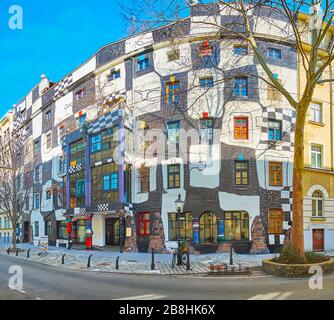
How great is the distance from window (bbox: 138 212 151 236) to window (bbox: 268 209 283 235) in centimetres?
823

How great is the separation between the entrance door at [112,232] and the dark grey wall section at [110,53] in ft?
42.5

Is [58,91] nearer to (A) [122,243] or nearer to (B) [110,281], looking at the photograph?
(A) [122,243]

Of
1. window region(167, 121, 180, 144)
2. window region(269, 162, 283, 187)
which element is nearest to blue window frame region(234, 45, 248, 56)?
window region(167, 121, 180, 144)

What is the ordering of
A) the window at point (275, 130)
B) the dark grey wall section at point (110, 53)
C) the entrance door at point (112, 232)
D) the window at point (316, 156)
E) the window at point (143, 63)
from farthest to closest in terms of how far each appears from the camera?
the dark grey wall section at point (110, 53) < the entrance door at point (112, 232) < the window at point (143, 63) < the window at point (316, 156) < the window at point (275, 130)

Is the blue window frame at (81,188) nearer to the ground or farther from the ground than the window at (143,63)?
nearer to the ground

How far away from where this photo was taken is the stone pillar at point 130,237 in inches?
921

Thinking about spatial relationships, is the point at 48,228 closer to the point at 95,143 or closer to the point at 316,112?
the point at 95,143

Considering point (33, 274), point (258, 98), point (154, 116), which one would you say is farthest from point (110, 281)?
point (258, 98)

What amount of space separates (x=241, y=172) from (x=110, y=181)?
9.43 meters

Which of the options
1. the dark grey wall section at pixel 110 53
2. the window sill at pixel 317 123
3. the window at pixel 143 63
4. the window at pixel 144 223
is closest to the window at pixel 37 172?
the dark grey wall section at pixel 110 53

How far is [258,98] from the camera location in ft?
74.4

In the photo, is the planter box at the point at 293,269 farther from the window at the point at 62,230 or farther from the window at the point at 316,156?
the window at the point at 62,230

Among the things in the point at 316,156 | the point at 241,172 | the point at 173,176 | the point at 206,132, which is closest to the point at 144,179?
the point at 173,176
